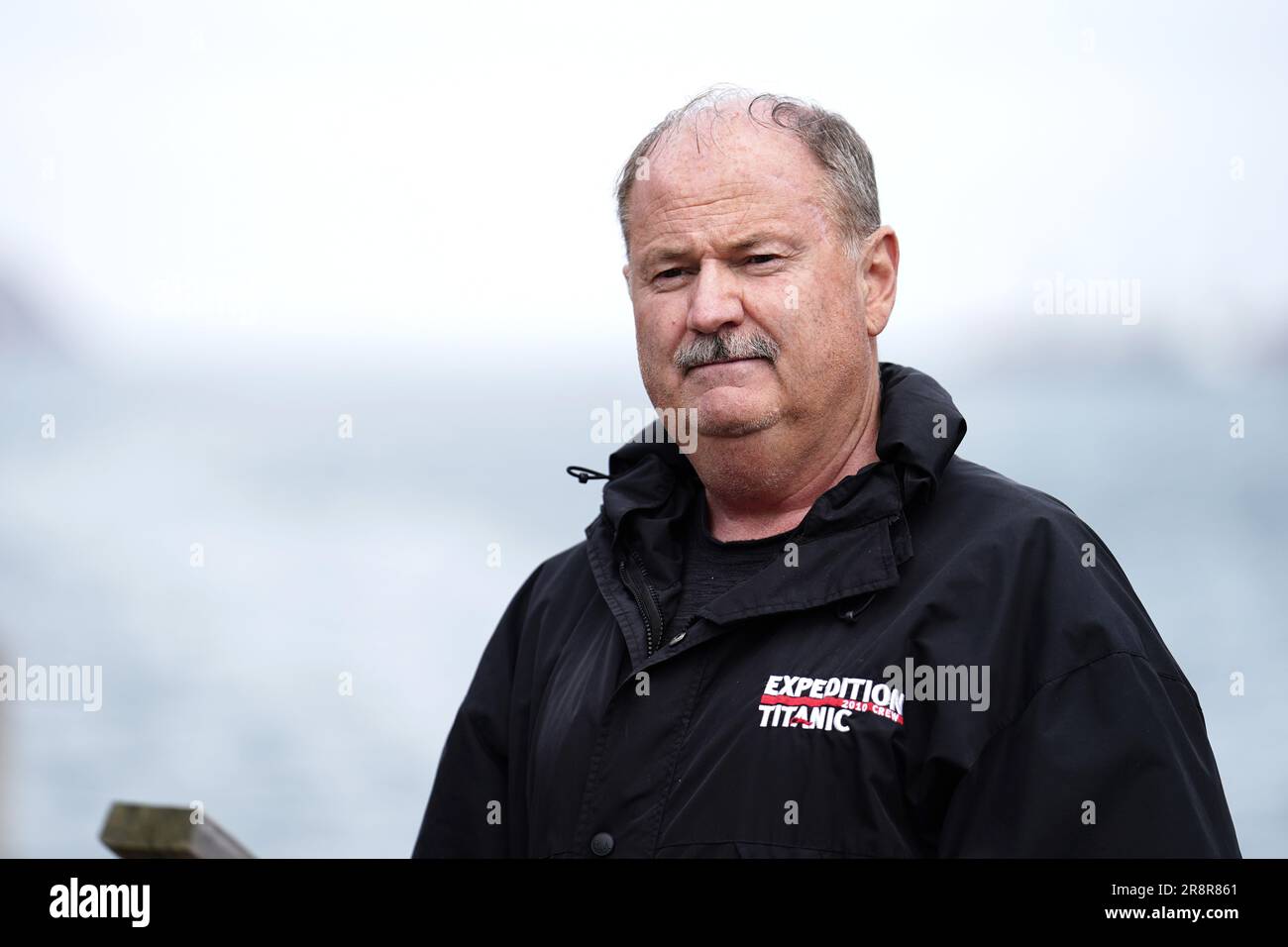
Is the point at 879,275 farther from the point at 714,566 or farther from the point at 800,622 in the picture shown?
the point at 800,622

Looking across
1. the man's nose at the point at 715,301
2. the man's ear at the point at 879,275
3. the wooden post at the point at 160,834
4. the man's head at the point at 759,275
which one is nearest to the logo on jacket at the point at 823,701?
the man's head at the point at 759,275

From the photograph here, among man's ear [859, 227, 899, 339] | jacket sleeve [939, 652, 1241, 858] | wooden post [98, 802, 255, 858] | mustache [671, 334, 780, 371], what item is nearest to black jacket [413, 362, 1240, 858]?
jacket sleeve [939, 652, 1241, 858]

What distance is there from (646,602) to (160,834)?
3.46 ft

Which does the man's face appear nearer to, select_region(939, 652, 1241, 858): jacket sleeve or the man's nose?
the man's nose

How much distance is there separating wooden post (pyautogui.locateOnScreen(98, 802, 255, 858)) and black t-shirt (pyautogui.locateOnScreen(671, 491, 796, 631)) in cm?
100

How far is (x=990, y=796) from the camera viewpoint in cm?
251

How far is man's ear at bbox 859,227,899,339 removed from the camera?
3.15 m

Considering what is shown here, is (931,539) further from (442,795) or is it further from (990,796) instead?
(442,795)

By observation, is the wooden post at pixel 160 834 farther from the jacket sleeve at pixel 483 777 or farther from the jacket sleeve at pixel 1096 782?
the jacket sleeve at pixel 1096 782

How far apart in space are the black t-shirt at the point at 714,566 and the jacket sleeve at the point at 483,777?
1.64ft

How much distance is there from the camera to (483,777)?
3.39 metres

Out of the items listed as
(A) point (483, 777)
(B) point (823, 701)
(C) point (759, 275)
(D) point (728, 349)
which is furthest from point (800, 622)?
(A) point (483, 777)
